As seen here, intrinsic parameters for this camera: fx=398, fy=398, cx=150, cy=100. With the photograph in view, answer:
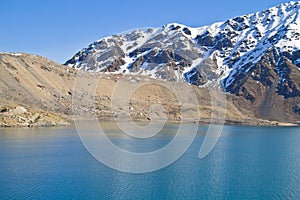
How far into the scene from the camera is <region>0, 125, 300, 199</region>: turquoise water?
50.2m

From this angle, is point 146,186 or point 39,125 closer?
point 146,186

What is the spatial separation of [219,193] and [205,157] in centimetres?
3003

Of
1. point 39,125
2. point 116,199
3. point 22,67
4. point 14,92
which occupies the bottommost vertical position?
point 116,199

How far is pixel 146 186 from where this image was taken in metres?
54.2

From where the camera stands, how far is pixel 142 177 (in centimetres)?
5925

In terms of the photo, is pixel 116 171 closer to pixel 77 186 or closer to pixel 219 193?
pixel 77 186

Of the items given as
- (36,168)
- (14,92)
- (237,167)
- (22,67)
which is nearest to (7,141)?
(36,168)

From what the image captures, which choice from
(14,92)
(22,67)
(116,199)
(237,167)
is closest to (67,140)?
(237,167)

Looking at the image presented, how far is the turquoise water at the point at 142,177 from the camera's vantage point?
165 feet

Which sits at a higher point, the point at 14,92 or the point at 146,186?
the point at 14,92

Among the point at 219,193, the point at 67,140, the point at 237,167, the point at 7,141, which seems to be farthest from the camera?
the point at 67,140

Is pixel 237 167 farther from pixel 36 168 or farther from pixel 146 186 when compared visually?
pixel 36 168

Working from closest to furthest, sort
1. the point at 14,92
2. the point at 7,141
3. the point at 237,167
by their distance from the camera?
the point at 237,167
the point at 7,141
the point at 14,92

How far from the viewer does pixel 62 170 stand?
204 feet
